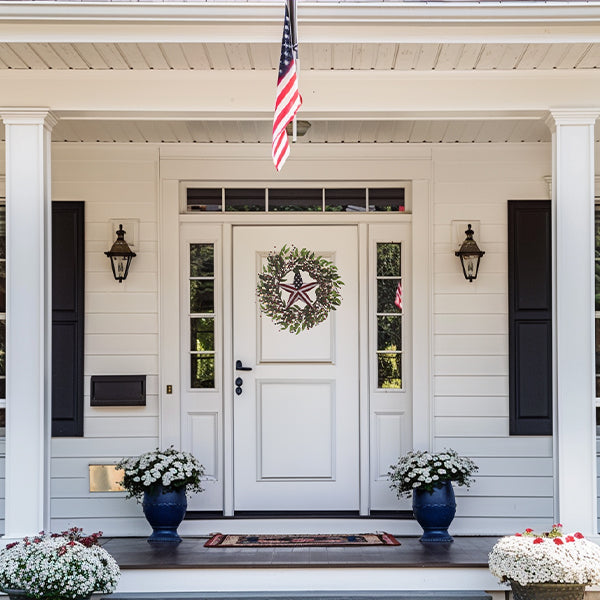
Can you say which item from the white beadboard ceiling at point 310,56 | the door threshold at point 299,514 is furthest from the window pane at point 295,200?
the door threshold at point 299,514

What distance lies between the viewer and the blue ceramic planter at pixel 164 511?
577 cm

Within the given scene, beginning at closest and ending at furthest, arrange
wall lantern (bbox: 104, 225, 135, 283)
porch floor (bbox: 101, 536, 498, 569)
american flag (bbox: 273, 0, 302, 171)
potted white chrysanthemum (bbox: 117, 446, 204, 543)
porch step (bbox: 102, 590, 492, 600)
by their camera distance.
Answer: american flag (bbox: 273, 0, 302, 171)
porch step (bbox: 102, 590, 492, 600)
porch floor (bbox: 101, 536, 498, 569)
potted white chrysanthemum (bbox: 117, 446, 204, 543)
wall lantern (bbox: 104, 225, 135, 283)

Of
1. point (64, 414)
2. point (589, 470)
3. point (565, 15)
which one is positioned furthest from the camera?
point (64, 414)

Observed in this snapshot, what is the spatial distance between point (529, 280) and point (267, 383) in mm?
1839

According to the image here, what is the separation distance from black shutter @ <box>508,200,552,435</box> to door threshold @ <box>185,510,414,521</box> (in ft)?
3.12

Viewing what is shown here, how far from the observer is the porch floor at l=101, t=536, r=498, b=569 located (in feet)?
16.1

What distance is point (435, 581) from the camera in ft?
16.1

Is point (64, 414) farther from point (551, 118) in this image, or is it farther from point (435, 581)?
point (551, 118)

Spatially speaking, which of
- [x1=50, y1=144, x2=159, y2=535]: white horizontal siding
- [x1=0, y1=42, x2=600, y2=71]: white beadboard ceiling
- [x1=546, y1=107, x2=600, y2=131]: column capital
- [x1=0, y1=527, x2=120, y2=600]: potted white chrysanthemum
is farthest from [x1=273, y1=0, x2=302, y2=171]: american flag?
[x1=50, y1=144, x2=159, y2=535]: white horizontal siding

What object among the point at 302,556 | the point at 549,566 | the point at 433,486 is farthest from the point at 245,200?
the point at 549,566

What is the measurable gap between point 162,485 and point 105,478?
1.98 ft

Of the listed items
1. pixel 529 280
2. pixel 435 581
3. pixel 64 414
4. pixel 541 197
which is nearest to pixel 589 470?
pixel 435 581

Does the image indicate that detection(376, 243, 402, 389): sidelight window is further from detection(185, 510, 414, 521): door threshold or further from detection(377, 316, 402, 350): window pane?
detection(185, 510, 414, 521): door threshold

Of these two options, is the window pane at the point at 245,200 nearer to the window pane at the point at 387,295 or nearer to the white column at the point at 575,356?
the window pane at the point at 387,295
